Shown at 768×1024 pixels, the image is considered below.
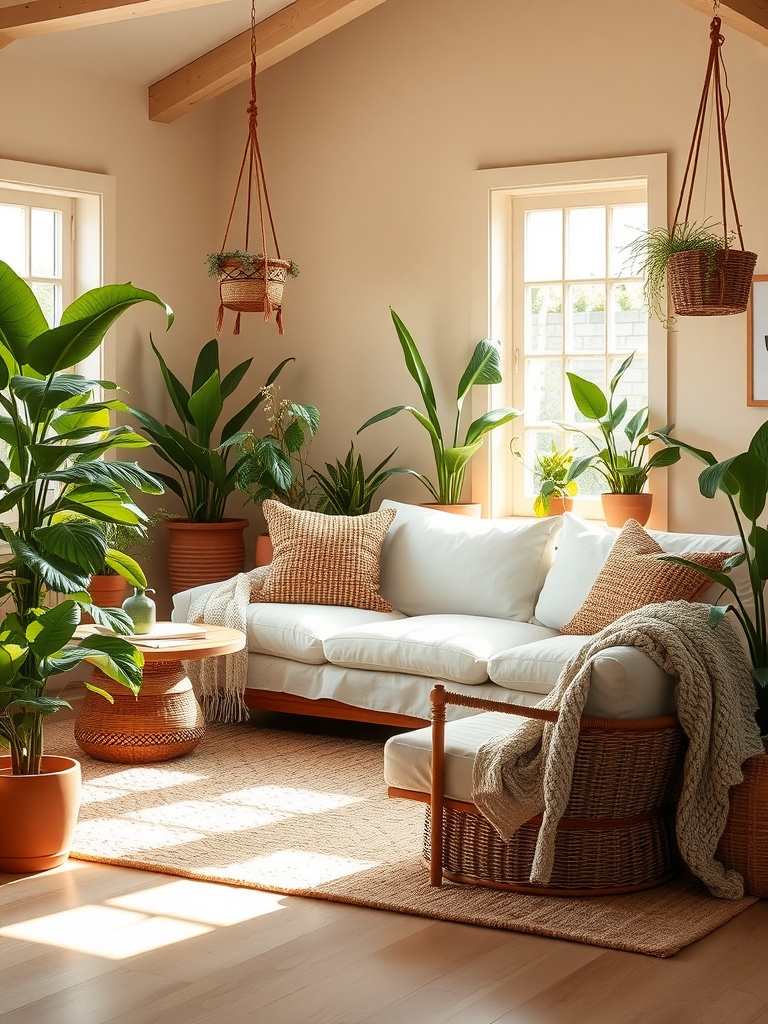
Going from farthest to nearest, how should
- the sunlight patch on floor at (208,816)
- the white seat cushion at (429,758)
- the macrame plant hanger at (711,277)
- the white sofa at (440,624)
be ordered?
the white sofa at (440,624) → the macrame plant hanger at (711,277) → the sunlight patch on floor at (208,816) → the white seat cushion at (429,758)

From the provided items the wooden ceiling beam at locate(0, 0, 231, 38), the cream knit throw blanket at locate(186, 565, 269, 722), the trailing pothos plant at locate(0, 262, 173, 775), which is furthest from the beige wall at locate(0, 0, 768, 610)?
the trailing pothos plant at locate(0, 262, 173, 775)

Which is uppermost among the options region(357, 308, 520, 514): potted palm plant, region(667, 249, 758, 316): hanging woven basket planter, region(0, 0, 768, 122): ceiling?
region(0, 0, 768, 122): ceiling

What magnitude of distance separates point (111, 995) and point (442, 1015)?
75 cm

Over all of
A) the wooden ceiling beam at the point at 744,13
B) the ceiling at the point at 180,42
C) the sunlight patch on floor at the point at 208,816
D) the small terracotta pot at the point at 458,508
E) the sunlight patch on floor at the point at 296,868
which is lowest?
the sunlight patch on floor at the point at 296,868

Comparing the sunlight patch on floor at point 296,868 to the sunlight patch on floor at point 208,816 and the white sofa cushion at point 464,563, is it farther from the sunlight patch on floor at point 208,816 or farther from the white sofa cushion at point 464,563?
the white sofa cushion at point 464,563

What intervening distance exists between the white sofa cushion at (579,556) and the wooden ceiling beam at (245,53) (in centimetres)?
259

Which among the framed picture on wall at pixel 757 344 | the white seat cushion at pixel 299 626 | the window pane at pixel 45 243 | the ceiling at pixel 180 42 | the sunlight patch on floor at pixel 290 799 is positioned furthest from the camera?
the window pane at pixel 45 243

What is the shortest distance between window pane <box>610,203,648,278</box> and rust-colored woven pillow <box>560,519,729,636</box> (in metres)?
1.50

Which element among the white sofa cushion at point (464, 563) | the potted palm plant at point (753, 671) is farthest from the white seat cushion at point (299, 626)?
the potted palm plant at point (753, 671)

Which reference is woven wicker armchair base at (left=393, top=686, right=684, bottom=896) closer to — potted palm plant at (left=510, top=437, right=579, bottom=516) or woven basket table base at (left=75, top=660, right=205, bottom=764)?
woven basket table base at (left=75, top=660, right=205, bottom=764)

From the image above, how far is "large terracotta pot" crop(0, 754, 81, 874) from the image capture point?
12.8 feet

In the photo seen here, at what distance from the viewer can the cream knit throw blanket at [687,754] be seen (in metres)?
3.63

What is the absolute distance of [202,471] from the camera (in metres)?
6.64

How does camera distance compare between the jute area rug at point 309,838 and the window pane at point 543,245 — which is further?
the window pane at point 543,245
